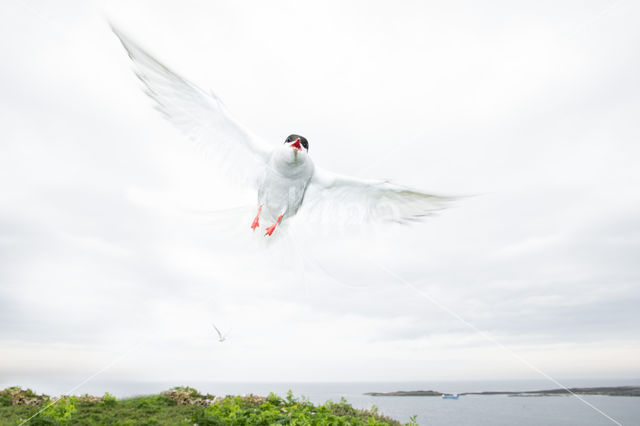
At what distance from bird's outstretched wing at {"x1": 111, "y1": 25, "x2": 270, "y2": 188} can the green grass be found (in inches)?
175

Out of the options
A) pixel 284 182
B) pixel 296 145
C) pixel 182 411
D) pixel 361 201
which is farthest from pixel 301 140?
pixel 182 411

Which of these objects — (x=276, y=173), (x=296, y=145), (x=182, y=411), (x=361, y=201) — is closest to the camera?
(x=296, y=145)

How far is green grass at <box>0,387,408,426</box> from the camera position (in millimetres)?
6594

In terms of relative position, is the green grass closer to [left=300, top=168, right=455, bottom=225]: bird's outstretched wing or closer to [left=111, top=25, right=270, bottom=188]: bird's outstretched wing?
[left=300, top=168, right=455, bottom=225]: bird's outstretched wing

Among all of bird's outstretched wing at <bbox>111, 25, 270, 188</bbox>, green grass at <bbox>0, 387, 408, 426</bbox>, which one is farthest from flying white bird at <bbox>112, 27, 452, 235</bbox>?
green grass at <bbox>0, 387, 408, 426</bbox>

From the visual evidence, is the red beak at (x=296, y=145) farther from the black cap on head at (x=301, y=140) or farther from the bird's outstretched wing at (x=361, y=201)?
the bird's outstretched wing at (x=361, y=201)

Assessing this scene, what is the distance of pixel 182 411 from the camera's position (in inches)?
313

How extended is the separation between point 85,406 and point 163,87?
7.41 meters

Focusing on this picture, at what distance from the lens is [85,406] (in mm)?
8203

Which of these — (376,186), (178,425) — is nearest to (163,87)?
(376,186)

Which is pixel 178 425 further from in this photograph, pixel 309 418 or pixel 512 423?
pixel 512 423

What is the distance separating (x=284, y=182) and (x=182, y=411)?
18.5 feet

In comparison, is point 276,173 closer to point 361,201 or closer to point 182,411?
point 361,201

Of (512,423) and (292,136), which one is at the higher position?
(292,136)
